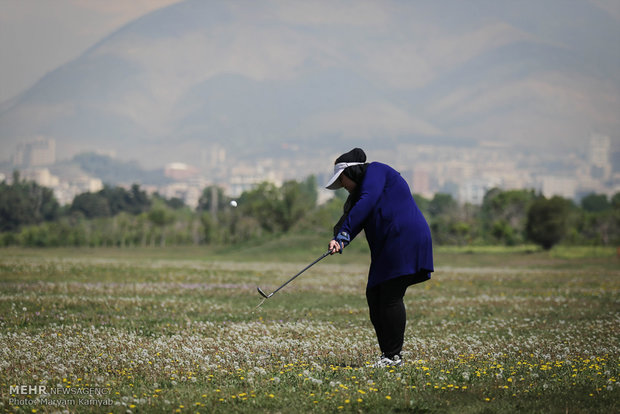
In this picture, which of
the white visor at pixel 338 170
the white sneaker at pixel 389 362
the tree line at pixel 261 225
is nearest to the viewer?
the white sneaker at pixel 389 362

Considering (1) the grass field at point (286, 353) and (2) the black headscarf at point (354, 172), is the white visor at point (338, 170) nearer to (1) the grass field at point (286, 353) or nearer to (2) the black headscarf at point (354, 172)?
(2) the black headscarf at point (354, 172)

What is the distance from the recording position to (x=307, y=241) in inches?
2502

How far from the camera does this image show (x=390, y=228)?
868 centimetres

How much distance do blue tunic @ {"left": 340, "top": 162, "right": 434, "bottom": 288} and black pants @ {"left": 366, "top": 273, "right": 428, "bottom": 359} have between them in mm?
132

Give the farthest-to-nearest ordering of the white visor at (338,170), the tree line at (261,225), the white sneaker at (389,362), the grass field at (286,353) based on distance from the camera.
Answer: the tree line at (261,225)
the white visor at (338,170)
the white sneaker at (389,362)
the grass field at (286,353)

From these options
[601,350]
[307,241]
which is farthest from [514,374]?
[307,241]

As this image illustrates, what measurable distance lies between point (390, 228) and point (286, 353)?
2633 millimetres

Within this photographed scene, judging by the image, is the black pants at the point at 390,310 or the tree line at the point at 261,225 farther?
the tree line at the point at 261,225

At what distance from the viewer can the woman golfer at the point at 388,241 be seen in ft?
28.2

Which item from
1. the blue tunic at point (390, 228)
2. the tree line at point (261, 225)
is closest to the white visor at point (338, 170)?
the blue tunic at point (390, 228)

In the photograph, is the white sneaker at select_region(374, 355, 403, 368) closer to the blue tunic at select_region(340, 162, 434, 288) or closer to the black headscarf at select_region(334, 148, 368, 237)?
the blue tunic at select_region(340, 162, 434, 288)

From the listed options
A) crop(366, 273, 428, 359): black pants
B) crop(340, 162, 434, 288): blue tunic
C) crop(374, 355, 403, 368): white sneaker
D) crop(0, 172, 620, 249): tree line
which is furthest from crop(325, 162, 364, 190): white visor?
crop(0, 172, 620, 249): tree line

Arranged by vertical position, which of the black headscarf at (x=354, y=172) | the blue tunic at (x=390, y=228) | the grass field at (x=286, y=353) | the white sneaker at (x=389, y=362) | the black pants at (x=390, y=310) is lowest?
the grass field at (x=286, y=353)

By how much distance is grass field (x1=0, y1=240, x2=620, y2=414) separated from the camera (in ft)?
22.6
